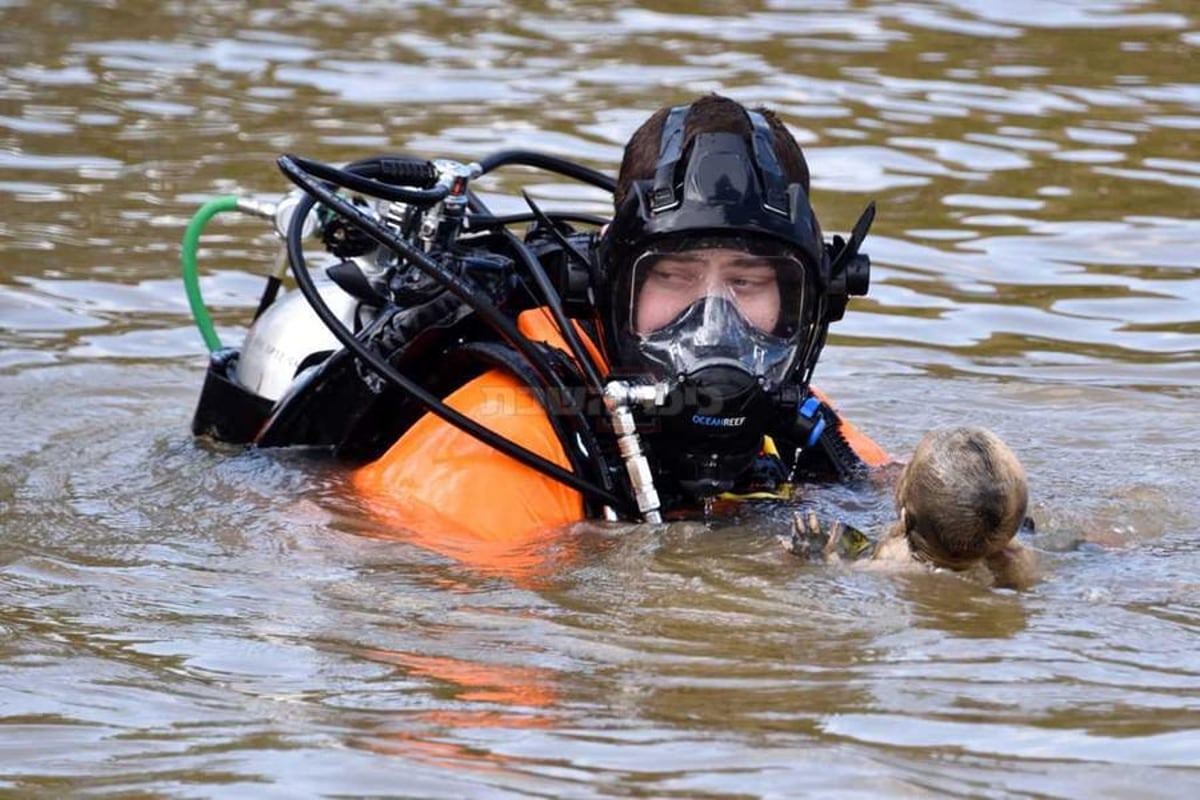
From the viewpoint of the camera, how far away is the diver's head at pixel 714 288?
156 inches

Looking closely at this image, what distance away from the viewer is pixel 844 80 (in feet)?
35.6

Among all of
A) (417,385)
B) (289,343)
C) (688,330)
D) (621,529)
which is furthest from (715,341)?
(289,343)

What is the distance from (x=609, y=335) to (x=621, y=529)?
40cm

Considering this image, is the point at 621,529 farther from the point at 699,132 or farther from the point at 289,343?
the point at 289,343

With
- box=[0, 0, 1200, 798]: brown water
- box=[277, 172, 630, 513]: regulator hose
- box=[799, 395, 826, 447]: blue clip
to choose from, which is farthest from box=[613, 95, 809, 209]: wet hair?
box=[0, 0, 1200, 798]: brown water

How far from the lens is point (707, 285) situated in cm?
405

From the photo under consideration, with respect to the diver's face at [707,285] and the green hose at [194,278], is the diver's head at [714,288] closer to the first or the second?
the diver's face at [707,285]

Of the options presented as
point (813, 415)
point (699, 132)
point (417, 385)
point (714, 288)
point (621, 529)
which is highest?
point (699, 132)

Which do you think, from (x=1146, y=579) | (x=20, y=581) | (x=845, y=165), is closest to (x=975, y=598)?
(x=1146, y=579)

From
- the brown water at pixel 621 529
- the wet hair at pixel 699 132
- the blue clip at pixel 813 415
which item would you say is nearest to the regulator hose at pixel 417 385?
the brown water at pixel 621 529

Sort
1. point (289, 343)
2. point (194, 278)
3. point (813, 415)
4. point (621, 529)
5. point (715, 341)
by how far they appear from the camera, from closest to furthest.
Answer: point (715, 341) → point (621, 529) → point (813, 415) → point (289, 343) → point (194, 278)

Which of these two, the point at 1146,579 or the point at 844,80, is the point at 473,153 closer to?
the point at 844,80

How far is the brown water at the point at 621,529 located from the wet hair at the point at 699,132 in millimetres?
731

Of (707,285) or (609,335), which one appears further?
(609,335)
